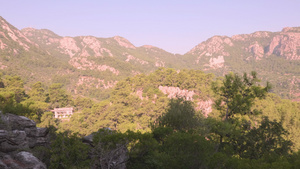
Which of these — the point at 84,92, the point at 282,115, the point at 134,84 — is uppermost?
the point at 134,84

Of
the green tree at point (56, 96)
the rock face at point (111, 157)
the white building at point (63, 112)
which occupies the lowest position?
the white building at point (63, 112)

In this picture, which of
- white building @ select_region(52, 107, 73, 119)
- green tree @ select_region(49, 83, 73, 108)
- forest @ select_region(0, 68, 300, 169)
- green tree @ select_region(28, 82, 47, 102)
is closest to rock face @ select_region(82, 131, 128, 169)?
forest @ select_region(0, 68, 300, 169)

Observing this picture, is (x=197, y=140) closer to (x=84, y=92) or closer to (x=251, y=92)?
(x=251, y=92)

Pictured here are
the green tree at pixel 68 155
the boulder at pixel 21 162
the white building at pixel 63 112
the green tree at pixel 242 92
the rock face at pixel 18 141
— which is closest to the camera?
the boulder at pixel 21 162

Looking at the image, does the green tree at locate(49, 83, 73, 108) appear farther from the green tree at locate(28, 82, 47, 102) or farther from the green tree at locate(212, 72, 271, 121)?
the green tree at locate(212, 72, 271, 121)

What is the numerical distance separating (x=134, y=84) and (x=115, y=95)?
10188 mm

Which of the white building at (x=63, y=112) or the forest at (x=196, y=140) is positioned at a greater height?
the forest at (x=196, y=140)

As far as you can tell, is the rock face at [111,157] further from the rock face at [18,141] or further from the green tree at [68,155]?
the rock face at [18,141]

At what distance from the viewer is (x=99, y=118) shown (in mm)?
54219

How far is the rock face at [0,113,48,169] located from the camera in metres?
11.6

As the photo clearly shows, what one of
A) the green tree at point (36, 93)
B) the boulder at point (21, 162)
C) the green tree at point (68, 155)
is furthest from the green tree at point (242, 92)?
the green tree at point (36, 93)

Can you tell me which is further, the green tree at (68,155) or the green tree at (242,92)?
the green tree at (242,92)

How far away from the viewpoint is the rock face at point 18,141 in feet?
38.1

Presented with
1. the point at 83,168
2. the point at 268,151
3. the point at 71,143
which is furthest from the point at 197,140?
the point at 71,143
